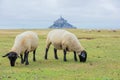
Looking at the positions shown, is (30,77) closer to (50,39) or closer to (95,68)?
(95,68)

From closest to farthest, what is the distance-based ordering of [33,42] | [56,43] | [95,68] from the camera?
[95,68] < [33,42] < [56,43]

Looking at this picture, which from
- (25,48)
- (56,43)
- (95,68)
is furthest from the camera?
(56,43)

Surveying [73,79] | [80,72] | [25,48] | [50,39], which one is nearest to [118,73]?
[80,72]

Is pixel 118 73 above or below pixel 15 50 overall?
below

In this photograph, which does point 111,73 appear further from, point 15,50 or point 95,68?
point 15,50

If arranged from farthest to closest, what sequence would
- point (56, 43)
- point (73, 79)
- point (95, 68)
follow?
point (56, 43) < point (95, 68) < point (73, 79)

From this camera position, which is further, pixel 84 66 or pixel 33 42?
pixel 33 42

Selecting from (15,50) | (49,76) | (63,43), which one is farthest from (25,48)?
(49,76)

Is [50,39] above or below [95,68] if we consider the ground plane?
above

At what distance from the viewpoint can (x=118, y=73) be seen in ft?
59.4

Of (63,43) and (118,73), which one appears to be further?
(63,43)

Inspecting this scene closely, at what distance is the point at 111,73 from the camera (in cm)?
1822

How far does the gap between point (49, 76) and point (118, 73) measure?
396cm

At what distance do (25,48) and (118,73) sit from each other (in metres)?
6.74
